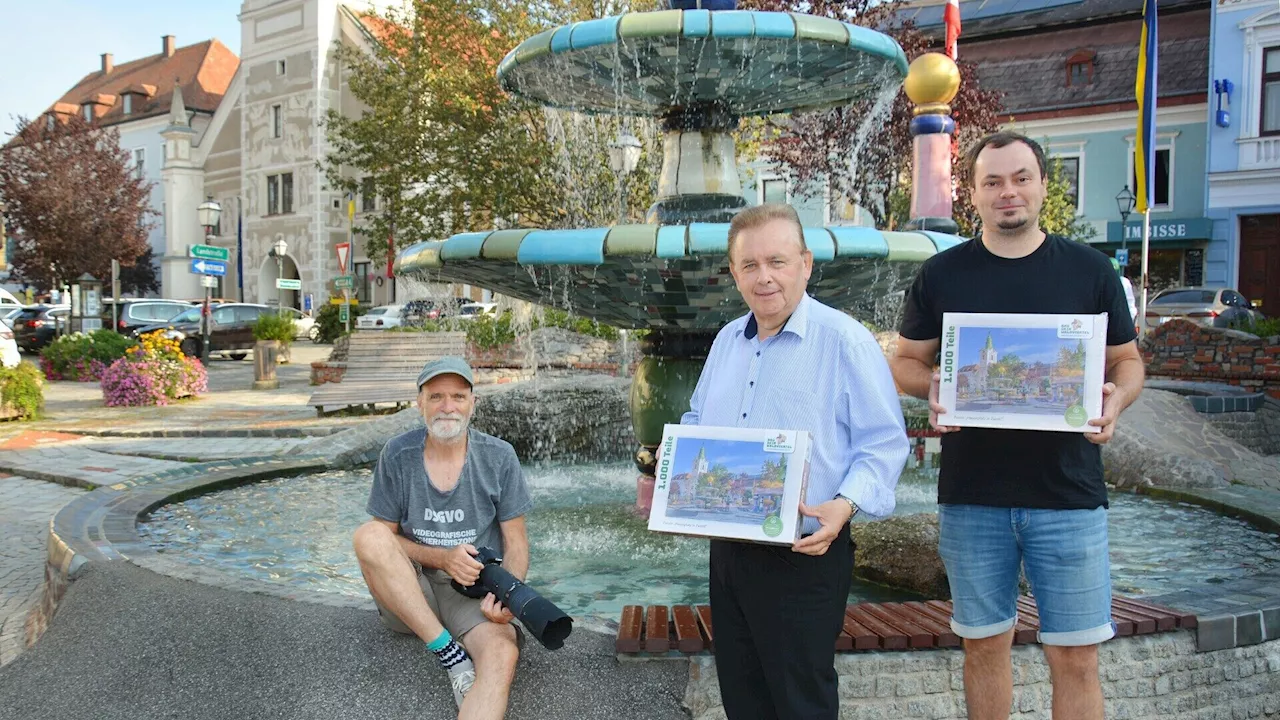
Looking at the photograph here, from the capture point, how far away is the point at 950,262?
268 cm

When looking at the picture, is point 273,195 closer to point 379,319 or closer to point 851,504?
point 379,319

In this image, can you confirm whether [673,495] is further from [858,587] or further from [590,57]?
[590,57]

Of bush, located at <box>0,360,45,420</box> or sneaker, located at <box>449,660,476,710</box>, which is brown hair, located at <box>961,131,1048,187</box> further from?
bush, located at <box>0,360,45,420</box>

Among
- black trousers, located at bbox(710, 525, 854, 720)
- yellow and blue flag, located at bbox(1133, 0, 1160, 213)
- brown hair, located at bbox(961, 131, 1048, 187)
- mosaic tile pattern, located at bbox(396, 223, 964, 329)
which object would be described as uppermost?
yellow and blue flag, located at bbox(1133, 0, 1160, 213)

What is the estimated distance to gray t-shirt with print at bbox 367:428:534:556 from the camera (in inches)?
131

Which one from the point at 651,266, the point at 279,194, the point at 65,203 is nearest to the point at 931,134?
the point at 651,266

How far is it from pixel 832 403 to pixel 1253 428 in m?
9.14

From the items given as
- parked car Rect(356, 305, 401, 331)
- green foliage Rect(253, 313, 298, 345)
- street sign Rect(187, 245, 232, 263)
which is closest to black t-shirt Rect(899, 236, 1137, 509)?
street sign Rect(187, 245, 232, 263)

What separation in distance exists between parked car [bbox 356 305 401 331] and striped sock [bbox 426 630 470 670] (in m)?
29.9

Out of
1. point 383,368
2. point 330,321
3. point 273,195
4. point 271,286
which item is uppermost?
point 273,195

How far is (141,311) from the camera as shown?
28078mm

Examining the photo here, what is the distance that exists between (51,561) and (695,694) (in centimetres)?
348

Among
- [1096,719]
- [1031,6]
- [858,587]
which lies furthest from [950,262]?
[1031,6]

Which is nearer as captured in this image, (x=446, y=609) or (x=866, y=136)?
(x=446, y=609)
